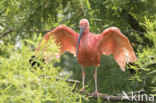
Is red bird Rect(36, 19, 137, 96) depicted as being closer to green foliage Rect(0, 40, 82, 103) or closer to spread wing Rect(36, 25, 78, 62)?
spread wing Rect(36, 25, 78, 62)

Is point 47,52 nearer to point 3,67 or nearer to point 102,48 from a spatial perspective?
point 3,67

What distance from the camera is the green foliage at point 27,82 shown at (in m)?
2.25

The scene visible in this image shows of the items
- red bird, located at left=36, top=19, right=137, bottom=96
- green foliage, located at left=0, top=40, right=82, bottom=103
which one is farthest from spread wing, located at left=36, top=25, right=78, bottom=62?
green foliage, located at left=0, top=40, right=82, bottom=103

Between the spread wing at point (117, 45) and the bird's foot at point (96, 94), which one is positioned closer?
the spread wing at point (117, 45)

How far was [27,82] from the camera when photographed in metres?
2.32

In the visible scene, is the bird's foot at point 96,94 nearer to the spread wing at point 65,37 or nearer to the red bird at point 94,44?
the red bird at point 94,44

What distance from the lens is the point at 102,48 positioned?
4.66m

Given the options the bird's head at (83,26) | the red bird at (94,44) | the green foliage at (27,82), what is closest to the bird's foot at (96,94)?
the red bird at (94,44)

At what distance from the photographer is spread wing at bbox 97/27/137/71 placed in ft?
13.7

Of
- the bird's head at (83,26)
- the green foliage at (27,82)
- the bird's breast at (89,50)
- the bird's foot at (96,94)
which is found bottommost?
the bird's foot at (96,94)

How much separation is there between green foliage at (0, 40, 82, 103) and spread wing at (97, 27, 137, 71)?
156 cm

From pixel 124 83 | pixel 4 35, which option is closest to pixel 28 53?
pixel 124 83

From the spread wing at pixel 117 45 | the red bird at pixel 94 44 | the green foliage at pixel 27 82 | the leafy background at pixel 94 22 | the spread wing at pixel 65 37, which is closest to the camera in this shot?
the green foliage at pixel 27 82

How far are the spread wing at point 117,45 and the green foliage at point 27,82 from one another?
1.56 meters
